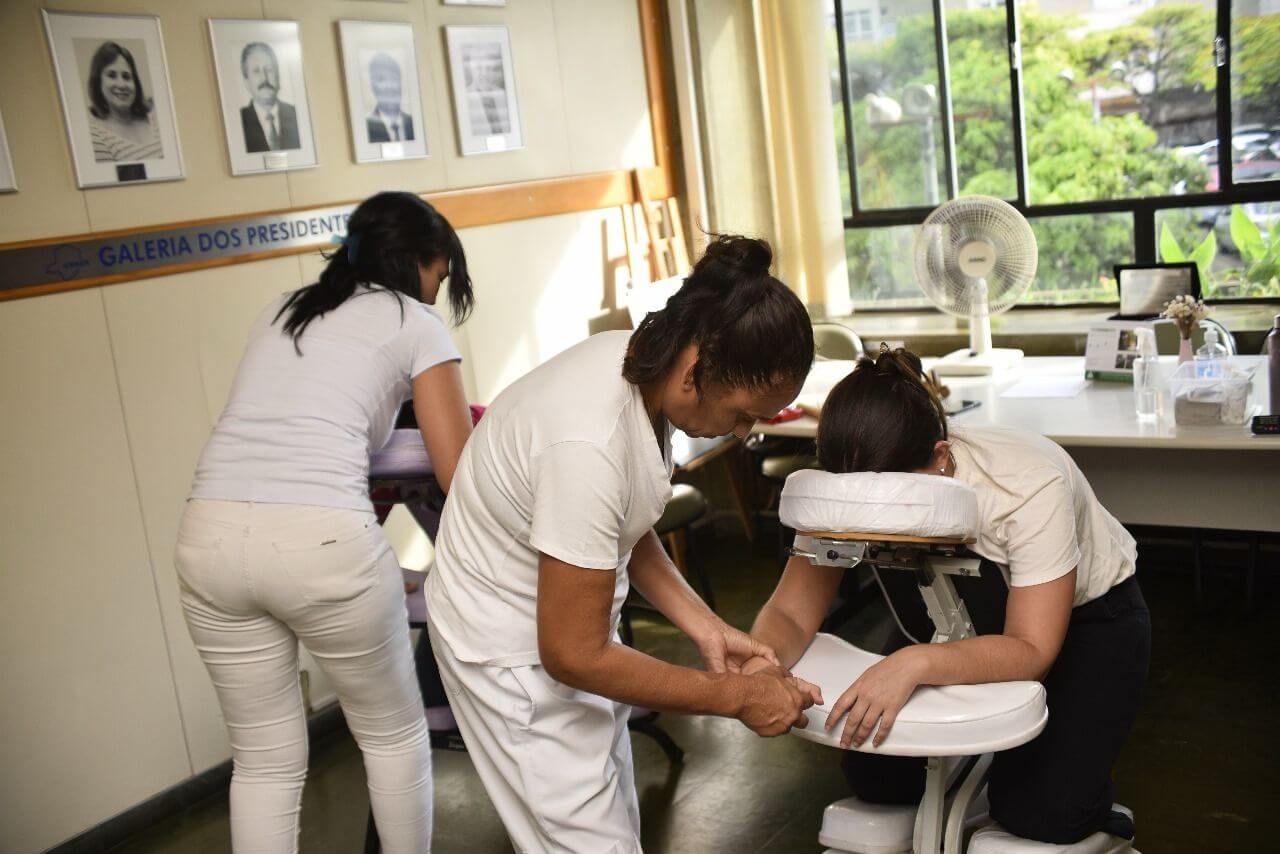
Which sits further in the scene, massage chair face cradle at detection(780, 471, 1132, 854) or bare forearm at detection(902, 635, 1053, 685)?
bare forearm at detection(902, 635, 1053, 685)

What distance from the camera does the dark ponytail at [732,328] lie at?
1.42m

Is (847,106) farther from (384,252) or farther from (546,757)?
(546,757)

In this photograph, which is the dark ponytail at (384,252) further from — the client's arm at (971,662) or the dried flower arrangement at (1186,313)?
the dried flower arrangement at (1186,313)

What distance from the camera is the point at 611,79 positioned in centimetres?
454

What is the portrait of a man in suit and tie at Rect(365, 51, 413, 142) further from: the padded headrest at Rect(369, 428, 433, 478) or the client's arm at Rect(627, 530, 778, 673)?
the client's arm at Rect(627, 530, 778, 673)

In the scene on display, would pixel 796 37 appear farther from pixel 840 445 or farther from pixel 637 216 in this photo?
pixel 840 445

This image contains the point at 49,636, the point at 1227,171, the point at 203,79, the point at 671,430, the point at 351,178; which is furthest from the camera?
the point at 1227,171

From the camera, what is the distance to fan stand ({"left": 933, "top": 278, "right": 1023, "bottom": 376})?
3895 millimetres

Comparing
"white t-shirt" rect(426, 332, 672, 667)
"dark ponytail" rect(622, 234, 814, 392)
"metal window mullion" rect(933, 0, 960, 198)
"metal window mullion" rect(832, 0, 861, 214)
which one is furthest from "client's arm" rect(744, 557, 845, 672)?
"metal window mullion" rect(832, 0, 861, 214)

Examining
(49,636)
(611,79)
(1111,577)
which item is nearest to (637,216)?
(611,79)

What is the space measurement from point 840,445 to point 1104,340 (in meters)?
2.14

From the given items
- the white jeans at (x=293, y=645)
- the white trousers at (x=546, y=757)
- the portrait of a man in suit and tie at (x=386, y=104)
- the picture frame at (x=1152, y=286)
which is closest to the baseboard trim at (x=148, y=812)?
the white jeans at (x=293, y=645)

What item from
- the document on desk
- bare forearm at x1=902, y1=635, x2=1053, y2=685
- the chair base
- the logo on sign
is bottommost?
the chair base

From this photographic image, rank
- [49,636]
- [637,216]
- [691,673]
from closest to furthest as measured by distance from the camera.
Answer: [691,673], [49,636], [637,216]
